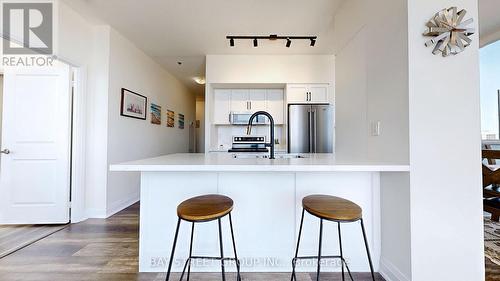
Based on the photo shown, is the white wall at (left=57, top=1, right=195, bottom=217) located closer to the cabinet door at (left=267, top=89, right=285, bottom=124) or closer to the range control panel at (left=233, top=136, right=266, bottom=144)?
the range control panel at (left=233, top=136, right=266, bottom=144)

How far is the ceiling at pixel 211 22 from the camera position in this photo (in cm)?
267

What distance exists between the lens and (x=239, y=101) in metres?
4.53

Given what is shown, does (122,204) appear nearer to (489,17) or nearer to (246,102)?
(246,102)

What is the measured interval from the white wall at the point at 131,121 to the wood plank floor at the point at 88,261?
2.57ft

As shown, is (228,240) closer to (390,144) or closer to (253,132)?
(390,144)

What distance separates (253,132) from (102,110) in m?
2.67

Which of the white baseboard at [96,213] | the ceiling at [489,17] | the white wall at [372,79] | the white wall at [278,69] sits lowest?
the white baseboard at [96,213]

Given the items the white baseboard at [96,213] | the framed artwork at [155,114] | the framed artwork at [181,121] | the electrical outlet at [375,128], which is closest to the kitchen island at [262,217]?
the electrical outlet at [375,128]

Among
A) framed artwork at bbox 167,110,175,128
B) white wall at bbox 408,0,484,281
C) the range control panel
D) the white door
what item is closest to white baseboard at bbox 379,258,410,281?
white wall at bbox 408,0,484,281

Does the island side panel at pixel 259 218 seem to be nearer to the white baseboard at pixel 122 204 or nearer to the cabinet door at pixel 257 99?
the white baseboard at pixel 122 204

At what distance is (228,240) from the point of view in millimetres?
1846

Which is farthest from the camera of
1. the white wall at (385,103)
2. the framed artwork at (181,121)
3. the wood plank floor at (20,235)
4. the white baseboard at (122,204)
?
the framed artwork at (181,121)

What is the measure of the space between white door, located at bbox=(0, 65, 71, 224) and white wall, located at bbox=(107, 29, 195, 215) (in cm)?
51

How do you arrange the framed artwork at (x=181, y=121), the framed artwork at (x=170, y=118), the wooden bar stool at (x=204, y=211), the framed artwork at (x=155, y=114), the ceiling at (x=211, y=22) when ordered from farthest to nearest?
the framed artwork at (x=181, y=121), the framed artwork at (x=170, y=118), the framed artwork at (x=155, y=114), the ceiling at (x=211, y=22), the wooden bar stool at (x=204, y=211)
